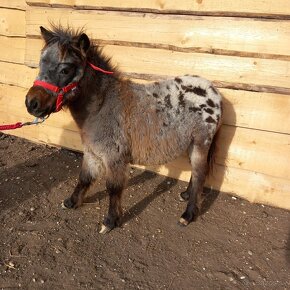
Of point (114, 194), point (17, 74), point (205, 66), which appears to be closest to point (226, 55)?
point (205, 66)

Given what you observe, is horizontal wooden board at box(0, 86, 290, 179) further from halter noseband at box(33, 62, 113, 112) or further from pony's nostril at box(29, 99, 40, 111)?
pony's nostril at box(29, 99, 40, 111)

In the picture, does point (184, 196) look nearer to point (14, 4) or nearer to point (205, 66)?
point (205, 66)

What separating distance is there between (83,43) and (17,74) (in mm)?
2586

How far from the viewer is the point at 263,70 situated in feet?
12.6

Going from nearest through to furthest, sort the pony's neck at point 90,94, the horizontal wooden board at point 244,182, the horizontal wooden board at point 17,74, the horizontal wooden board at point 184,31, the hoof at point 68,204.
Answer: the pony's neck at point 90,94 → the horizontal wooden board at point 184,31 → the hoof at point 68,204 → the horizontal wooden board at point 244,182 → the horizontal wooden board at point 17,74

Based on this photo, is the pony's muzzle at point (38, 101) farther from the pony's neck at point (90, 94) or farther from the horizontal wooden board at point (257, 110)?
the horizontal wooden board at point (257, 110)

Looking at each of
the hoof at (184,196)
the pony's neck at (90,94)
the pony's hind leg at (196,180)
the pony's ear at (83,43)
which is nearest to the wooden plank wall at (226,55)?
the hoof at (184,196)

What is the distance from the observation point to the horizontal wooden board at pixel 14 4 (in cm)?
493

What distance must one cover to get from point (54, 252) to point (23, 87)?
297 centimetres

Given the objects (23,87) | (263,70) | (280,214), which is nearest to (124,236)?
(280,214)

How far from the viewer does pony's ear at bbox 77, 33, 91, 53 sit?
3.02 meters

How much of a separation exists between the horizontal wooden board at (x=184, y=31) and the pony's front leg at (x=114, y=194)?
1.75m

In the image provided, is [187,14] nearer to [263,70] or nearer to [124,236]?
Result: [263,70]

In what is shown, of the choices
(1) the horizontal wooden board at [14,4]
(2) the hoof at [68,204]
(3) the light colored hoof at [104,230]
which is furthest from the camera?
(1) the horizontal wooden board at [14,4]
